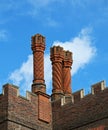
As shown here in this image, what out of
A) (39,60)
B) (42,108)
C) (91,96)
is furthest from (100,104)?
(39,60)

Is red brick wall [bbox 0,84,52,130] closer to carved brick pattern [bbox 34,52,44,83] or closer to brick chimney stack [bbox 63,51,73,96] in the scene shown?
carved brick pattern [bbox 34,52,44,83]

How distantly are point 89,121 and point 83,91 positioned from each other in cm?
192

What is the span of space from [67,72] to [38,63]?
4218 mm

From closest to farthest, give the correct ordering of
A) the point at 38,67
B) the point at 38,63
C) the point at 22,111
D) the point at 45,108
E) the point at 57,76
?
the point at 22,111 < the point at 45,108 < the point at 38,67 < the point at 38,63 < the point at 57,76

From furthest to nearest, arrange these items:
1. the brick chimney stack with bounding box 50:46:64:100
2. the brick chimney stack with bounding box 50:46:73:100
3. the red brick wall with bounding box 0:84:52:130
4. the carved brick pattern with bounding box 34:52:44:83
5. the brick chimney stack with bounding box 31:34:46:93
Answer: the brick chimney stack with bounding box 50:46:73:100
the brick chimney stack with bounding box 50:46:64:100
the carved brick pattern with bounding box 34:52:44:83
the brick chimney stack with bounding box 31:34:46:93
the red brick wall with bounding box 0:84:52:130

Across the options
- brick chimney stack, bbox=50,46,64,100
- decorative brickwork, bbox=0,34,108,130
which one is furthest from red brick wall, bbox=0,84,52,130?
brick chimney stack, bbox=50,46,64,100

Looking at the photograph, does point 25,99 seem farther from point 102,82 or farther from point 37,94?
point 102,82

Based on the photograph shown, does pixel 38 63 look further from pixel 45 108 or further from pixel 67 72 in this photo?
pixel 67 72

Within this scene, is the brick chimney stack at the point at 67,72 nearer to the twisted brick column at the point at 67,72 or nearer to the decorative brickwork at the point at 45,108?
the twisted brick column at the point at 67,72

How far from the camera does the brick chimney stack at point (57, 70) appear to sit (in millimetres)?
31852

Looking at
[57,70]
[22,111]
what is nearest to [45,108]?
[22,111]

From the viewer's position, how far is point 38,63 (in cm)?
3016

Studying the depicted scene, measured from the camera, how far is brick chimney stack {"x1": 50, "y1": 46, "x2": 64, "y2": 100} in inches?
1254

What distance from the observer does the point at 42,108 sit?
2822cm
